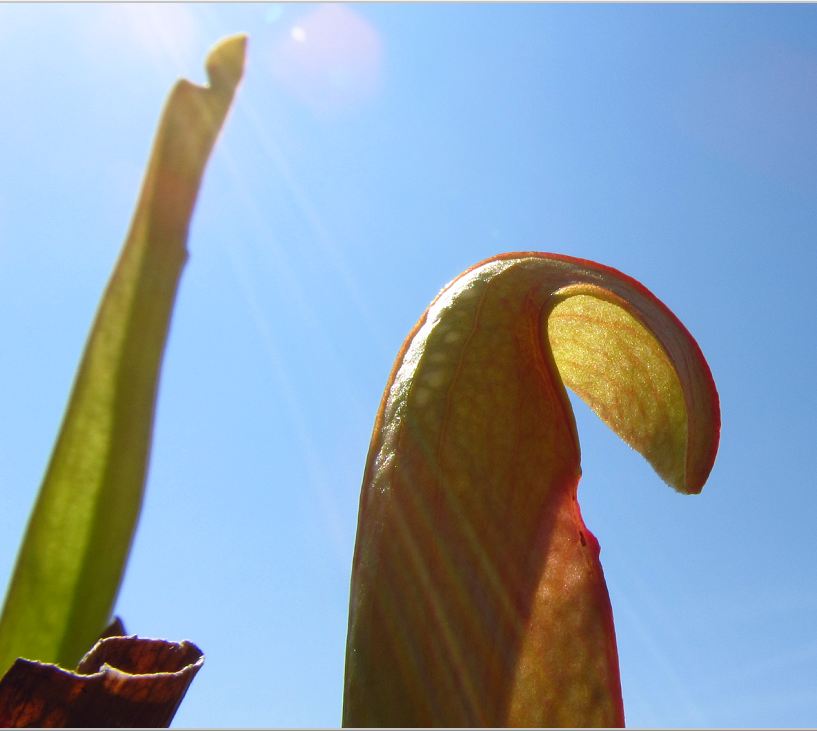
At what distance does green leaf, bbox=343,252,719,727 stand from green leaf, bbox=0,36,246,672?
9.9 inches

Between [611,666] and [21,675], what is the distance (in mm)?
573

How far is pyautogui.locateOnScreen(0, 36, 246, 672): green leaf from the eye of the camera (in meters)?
0.61

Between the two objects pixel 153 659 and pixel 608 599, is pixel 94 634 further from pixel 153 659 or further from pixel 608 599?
pixel 608 599

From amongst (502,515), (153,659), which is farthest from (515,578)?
(153,659)

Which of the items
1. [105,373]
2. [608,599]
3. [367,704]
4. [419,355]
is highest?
[419,355]

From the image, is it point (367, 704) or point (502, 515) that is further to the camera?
point (502, 515)

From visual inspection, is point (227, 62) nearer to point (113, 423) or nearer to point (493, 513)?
point (113, 423)

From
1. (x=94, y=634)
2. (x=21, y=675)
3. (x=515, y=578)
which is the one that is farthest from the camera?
(x=515, y=578)

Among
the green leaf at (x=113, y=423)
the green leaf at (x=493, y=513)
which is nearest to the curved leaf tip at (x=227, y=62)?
the green leaf at (x=113, y=423)

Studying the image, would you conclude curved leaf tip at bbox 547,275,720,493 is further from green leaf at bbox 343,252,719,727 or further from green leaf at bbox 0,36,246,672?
green leaf at bbox 0,36,246,672

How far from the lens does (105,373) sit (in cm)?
62

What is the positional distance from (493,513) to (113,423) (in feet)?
1.30

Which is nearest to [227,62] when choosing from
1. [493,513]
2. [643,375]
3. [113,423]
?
[113,423]

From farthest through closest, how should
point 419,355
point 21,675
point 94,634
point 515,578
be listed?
point 419,355, point 515,578, point 94,634, point 21,675
